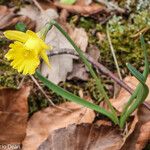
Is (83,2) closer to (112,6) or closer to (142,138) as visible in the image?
(112,6)

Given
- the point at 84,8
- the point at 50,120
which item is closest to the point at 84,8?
the point at 84,8

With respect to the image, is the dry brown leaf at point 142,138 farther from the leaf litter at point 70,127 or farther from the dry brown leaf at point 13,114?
the dry brown leaf at point 13,114

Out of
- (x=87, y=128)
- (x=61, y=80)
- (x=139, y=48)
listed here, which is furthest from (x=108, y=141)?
(x=139, y=48)

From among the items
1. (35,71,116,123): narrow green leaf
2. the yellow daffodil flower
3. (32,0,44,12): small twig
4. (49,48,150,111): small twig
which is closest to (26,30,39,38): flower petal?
the yellow daffodil flower

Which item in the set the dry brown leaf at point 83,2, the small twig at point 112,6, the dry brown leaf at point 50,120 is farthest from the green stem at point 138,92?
the dry brown leaf at point 83,2

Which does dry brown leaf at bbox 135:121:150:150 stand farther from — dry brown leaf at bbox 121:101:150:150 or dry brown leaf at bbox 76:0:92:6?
dry brown leaf at bbox 76:0:92:6

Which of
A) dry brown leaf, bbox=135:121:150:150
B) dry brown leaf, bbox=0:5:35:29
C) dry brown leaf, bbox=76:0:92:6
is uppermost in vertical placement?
dry brown leaf, bbox=0:5:35:29
